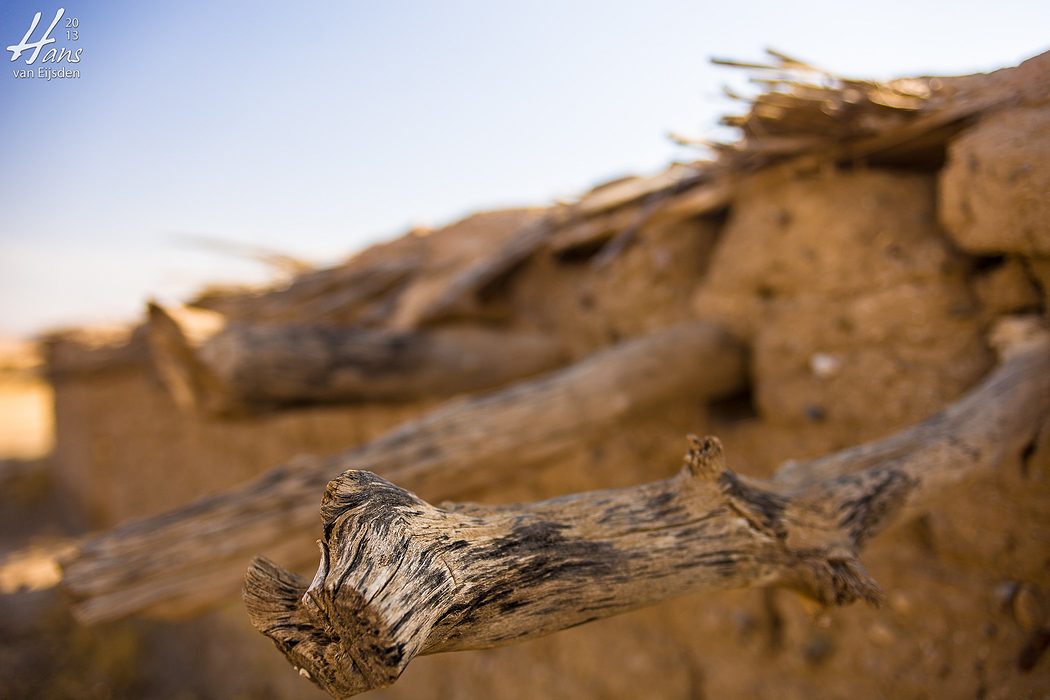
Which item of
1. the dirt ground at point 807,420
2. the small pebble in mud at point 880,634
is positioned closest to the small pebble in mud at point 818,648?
the dirt ground at point 807,420

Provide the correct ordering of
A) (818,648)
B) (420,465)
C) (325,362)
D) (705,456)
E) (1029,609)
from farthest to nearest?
(325,362) → (818,648) → (420,465) → (1029,609) → (705,456)

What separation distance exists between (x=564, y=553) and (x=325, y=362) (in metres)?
1.66

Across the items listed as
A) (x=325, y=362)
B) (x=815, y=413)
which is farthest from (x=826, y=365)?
(x=325, y=362)

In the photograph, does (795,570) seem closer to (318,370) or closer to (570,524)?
(570,524)

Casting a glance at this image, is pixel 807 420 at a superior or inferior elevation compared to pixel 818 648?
superior

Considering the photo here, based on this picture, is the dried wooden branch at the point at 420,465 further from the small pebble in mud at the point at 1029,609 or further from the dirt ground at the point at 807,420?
the small pebble in mud at the point at 1029,609

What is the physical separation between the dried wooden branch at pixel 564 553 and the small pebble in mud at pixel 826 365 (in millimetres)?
651

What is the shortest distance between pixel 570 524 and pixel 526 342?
6.65 ft

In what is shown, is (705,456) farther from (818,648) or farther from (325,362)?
(325,362)

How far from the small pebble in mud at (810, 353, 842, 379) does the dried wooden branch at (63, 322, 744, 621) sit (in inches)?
12.5

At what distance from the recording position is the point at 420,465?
1.78 m

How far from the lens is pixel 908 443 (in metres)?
1.37

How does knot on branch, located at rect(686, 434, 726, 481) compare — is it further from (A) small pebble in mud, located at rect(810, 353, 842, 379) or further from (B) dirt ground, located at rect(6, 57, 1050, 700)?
(A) small pebble in mud, located at rect(810, 353, 842, 379)

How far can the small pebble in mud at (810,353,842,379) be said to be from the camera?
204cm
